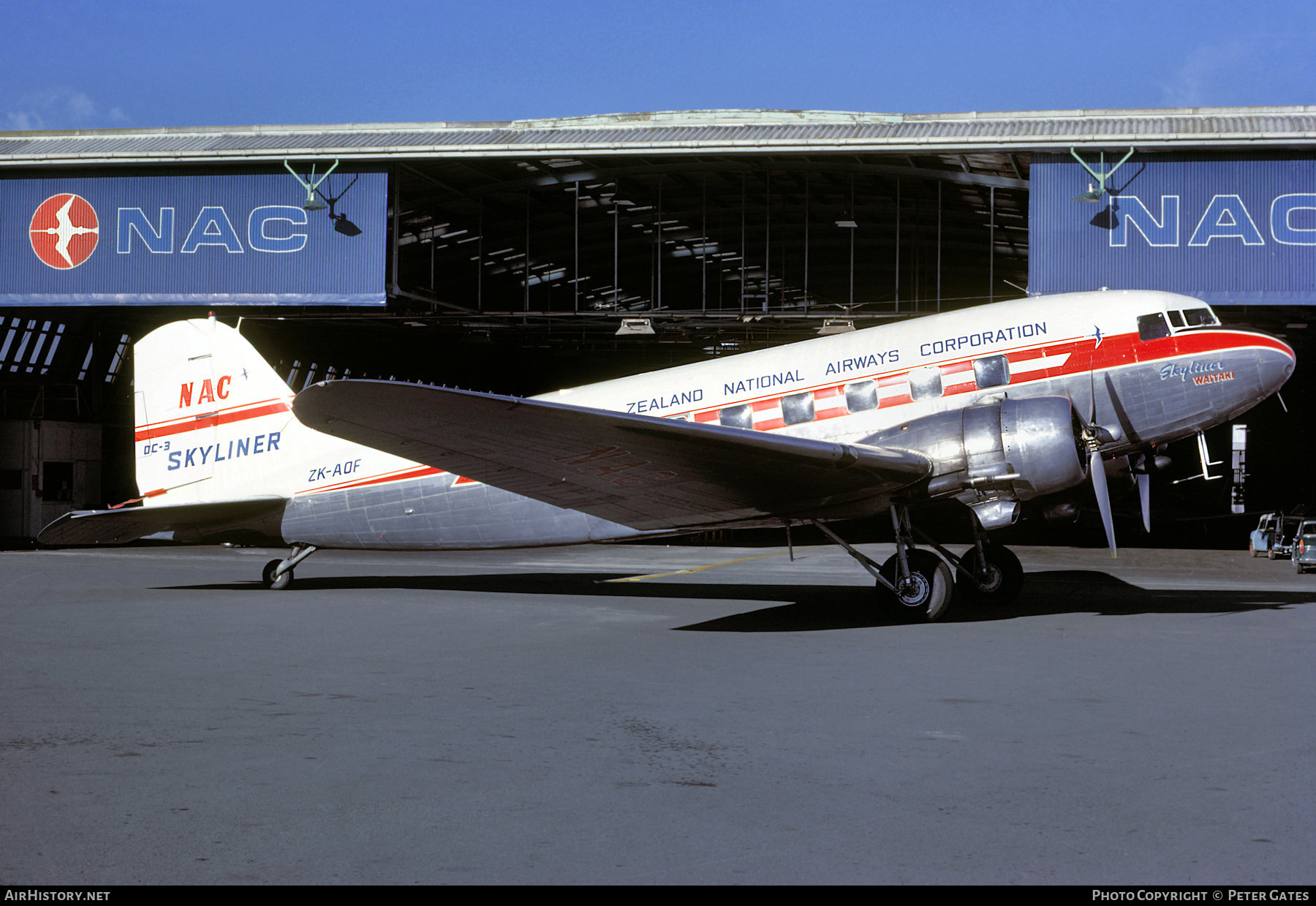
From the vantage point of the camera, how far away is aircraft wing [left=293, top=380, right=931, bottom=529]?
10500mm

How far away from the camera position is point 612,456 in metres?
11.9

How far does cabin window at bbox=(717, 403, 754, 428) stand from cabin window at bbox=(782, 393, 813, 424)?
0.48 metres

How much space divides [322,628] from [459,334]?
89.5ft

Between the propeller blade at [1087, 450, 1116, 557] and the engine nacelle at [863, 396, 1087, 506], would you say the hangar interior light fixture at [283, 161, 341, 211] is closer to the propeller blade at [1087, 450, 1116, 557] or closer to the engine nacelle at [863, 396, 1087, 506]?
the engine nacelle at [863, 396, 1087, 506]

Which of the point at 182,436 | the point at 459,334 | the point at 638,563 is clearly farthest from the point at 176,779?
the point at 459,334

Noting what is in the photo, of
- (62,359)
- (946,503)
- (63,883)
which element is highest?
(62,359)

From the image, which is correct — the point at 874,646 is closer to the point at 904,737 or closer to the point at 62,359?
the point at 904,737

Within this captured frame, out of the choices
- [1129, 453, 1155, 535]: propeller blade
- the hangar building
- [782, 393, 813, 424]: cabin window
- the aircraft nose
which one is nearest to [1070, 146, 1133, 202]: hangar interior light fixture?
the hangar building

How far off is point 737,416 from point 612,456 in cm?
→ 349

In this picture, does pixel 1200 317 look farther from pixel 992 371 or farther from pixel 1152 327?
pixel 992 371

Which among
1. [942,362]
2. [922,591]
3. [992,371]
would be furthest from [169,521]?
[992,371]

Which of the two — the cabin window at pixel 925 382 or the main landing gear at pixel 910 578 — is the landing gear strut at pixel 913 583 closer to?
the main landing gear at pixel 910 578

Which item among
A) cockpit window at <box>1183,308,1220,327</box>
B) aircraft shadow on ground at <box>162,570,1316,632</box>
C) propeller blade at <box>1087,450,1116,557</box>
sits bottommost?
aircraft shadow on ground at <box>162,570,1316,632</box>

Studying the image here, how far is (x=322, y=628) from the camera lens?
41.9 feet
